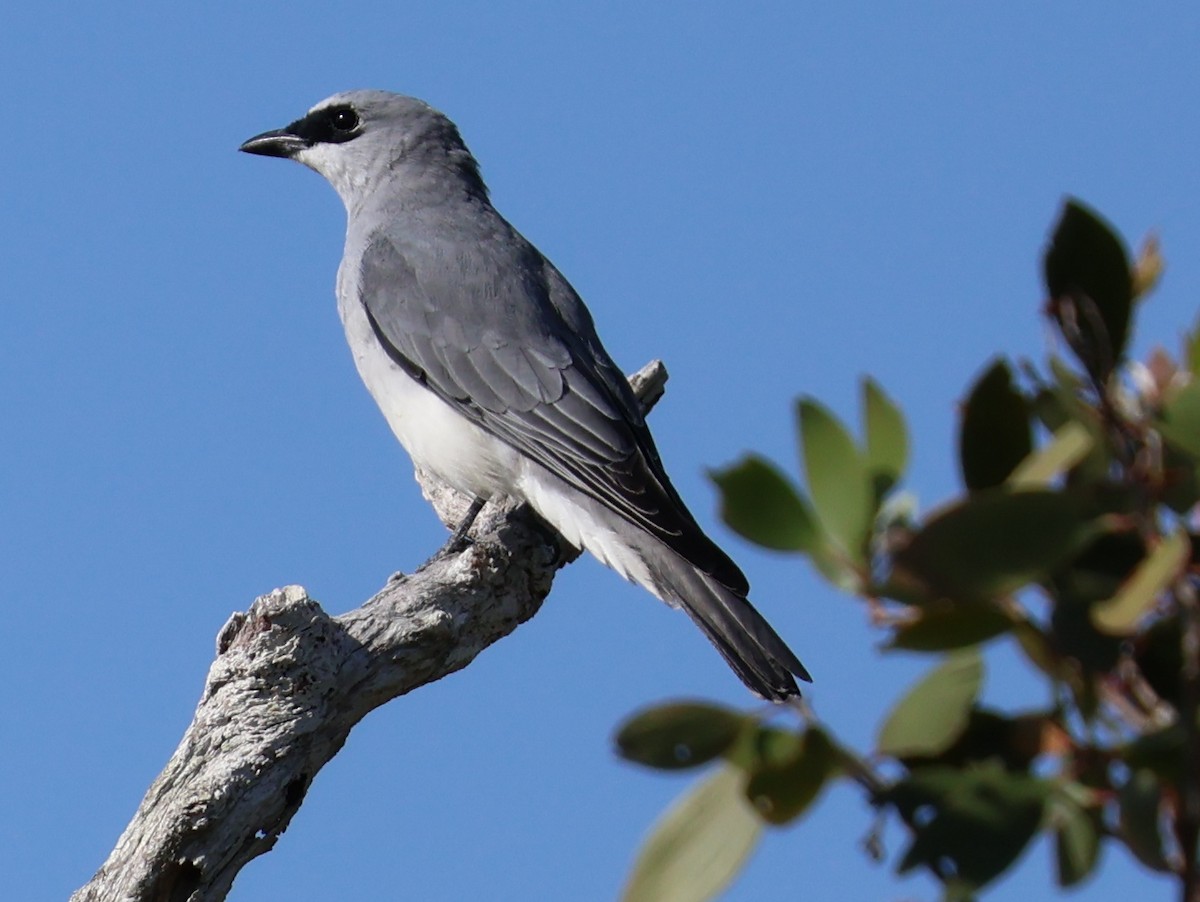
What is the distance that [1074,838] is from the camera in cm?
103

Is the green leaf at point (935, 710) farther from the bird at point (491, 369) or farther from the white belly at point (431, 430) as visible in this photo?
the white belly at point (431, 430)

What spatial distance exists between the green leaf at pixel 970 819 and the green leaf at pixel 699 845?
15cm

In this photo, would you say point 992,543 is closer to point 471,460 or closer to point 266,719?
point 266,719

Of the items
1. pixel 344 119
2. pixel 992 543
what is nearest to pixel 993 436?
pixel 992 543

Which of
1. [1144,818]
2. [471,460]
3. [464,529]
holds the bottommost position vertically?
[1144,818]

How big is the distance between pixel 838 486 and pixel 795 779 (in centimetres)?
21

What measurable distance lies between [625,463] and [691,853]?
14.5ft

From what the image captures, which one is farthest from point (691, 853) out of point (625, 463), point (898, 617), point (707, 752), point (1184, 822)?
point (625, 463)

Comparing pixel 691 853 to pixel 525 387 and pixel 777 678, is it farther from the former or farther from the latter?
pixel 525 387

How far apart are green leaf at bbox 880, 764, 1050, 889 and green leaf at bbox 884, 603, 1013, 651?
0.08m

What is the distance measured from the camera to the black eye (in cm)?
767

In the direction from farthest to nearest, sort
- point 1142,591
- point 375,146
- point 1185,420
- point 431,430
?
point 375,146
point 431,430
point 1185,420
point 1142,591

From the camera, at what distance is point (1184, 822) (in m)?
0.97

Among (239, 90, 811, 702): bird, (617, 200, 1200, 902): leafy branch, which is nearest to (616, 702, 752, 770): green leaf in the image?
(617, 200, 1200, 902): leafy branch
